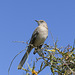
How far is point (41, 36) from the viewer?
4.90 meters

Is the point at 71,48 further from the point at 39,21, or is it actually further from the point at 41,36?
the point at 39,21

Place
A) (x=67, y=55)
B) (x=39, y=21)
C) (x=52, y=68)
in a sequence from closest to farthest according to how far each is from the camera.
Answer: (x=52, y=68)
(x=67, y=55)
(x=39, y=21)

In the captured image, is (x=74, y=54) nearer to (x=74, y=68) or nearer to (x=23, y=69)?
(x=74, y=68)

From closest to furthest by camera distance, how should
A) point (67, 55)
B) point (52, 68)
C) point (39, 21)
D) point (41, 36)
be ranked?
point (52, 68) → point (67, 55) → point (41, 36) → point (39, 21)

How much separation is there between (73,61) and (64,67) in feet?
0.39

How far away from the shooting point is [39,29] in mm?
5062

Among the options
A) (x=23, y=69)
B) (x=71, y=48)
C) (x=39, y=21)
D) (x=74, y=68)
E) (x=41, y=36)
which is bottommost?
(x=74, y=68)

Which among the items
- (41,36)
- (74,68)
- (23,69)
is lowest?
(74,68)

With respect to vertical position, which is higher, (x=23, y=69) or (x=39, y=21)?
(x=39, y=21)

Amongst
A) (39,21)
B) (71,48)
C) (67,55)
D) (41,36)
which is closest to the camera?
(67,55)

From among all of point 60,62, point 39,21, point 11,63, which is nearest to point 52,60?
point 60,62

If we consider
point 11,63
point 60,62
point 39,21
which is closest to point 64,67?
point 60,62

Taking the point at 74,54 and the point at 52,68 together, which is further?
the point at 74,54

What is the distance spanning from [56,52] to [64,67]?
0.70 ft
